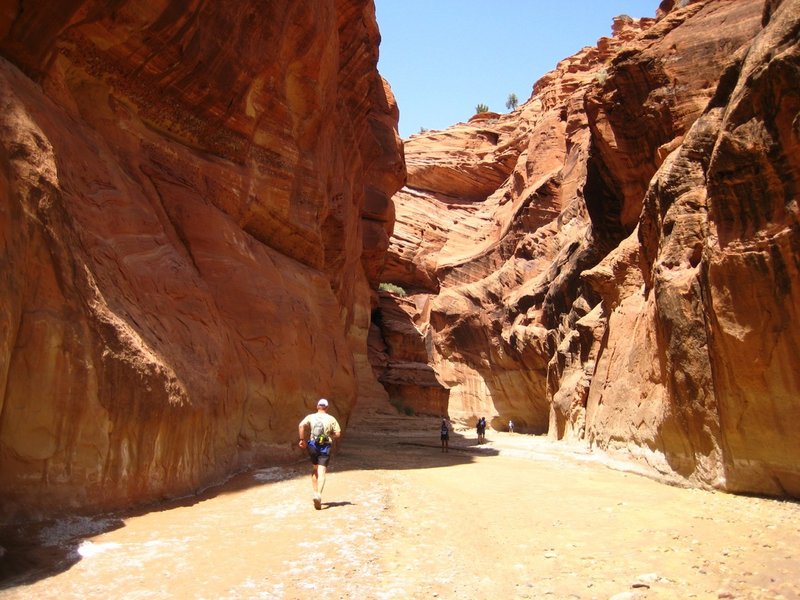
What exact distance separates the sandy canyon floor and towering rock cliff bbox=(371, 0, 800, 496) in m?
1.66

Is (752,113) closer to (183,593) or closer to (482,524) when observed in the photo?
(482,524)

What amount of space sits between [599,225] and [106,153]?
18.0 m

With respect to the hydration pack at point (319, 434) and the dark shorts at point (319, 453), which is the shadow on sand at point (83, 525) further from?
the hydration pack at point (319, 434)

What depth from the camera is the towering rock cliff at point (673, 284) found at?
901 cm

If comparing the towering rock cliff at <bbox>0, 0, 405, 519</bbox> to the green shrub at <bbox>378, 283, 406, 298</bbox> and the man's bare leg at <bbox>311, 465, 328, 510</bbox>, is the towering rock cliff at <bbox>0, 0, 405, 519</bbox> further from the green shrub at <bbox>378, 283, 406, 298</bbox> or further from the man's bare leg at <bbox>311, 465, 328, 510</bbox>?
the green shrub at <bbox>378, 283, 406, 298</bbox>

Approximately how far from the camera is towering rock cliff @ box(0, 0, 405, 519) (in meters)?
6.46

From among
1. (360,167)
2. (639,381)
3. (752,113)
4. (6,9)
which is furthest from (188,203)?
(360,167)

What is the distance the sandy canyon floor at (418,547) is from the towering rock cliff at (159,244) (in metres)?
0.87

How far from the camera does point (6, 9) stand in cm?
A: 806

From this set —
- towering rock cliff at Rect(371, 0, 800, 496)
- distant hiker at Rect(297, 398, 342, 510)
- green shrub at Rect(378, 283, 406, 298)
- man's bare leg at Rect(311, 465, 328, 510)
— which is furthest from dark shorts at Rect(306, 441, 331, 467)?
green shrub at Rect(378, 283, 406, 298)

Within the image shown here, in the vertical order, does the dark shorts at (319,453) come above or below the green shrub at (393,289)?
below

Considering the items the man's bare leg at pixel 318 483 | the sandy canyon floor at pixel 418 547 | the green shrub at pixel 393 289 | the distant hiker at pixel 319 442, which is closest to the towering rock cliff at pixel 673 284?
the sandy canyon floor at pixel 418 547

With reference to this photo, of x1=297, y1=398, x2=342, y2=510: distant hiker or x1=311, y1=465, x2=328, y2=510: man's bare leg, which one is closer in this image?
x1=311, y1=465, x2=328, y2=510: man's bare leg

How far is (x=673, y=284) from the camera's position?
461 inches
